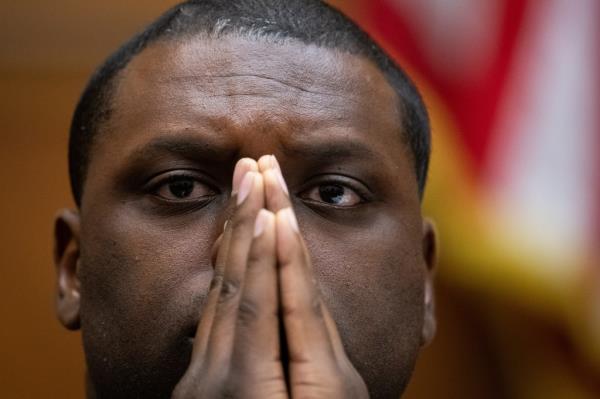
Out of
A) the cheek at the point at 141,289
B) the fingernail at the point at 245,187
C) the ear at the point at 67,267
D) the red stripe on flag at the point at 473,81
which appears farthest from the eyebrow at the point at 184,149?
the red stripe on flag at the point at 473,81

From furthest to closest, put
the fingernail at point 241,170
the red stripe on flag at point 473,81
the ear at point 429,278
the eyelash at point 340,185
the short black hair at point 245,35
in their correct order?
the red stripe on flag at point 473,81
the ear at point 429,278
the short black hair at point 245,35
the eyelash at point 340,185
the fingernail at point 241,170

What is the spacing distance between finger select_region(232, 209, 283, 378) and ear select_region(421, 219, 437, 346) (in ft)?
2.53

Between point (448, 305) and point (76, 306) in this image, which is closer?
point (76, 306)

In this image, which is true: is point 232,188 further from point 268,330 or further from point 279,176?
point 268,330

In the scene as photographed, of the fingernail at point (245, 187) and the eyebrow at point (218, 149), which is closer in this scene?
the fingernail at point (245, 187)

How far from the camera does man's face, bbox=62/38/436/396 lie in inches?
73.7

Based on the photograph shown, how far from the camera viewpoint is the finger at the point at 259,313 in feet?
5.04

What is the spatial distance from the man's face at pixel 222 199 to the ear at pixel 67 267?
0.46 ft

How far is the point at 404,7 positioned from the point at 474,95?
0.38 m

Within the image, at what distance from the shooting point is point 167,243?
1.90 metres

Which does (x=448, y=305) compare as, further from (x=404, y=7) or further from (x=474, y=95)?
(x=404, y=7)

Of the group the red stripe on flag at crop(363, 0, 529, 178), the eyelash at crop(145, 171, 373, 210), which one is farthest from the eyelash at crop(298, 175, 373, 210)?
the red stripe on flag at crop(363, 0, 529, 178)

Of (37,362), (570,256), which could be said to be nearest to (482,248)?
(570,256)

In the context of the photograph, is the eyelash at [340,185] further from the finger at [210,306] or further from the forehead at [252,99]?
the finger at [210,306]
